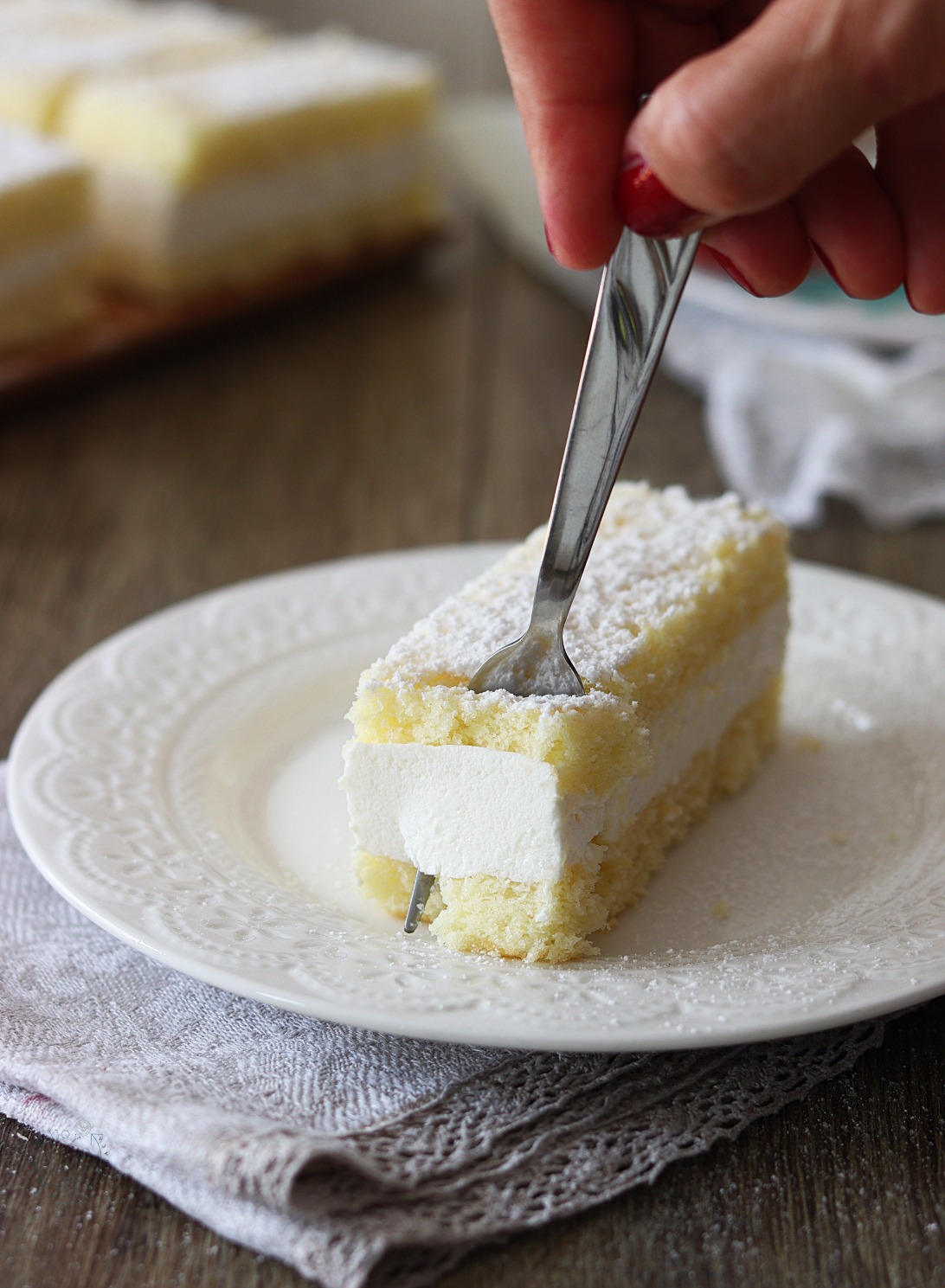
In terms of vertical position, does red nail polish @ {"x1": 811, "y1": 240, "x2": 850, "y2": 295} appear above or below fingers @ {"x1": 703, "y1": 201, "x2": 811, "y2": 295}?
below

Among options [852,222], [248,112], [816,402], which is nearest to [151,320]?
[248,112]

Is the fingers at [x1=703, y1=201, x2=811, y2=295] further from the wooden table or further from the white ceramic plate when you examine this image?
the wooden table

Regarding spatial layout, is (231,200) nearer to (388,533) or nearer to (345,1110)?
(388,533)

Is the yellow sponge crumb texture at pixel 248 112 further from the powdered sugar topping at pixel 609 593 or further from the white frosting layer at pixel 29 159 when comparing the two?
the powdered sugar topping at pixel 609 593

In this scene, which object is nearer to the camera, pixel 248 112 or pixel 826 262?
pixel 826 262

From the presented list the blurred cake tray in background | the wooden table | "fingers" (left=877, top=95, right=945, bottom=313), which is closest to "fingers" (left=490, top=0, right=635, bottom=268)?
"fingers" (left=877, top=95, right=945, bottom=313)

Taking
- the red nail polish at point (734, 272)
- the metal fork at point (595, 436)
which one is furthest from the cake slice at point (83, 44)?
the metal fork at point (595, 436)
